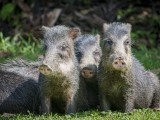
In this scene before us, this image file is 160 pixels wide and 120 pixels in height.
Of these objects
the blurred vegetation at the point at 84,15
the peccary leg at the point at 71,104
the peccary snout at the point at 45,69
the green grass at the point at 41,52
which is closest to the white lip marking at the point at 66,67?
the peccary snout at the point at 45,69

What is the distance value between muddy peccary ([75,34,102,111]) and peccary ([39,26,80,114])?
0.30 meters

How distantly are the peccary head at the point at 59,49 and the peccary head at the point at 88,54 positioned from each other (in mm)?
394

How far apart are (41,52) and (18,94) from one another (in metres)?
3.19

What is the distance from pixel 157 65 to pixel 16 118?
3719 mm

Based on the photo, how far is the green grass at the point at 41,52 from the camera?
7.72 metres

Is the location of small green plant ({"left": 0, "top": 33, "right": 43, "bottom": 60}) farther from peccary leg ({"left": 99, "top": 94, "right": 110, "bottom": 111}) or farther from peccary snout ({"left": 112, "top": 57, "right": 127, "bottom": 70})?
peccary snout ({"left": 112, "top": 57, "right": 127, "bottom": 70})

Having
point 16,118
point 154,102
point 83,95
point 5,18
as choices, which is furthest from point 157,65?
point 5,18

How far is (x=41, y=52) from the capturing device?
11.9m

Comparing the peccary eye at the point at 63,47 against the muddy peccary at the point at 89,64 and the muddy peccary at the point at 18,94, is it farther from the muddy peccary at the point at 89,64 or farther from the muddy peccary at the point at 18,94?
the muddy peccary at the point at 18,94

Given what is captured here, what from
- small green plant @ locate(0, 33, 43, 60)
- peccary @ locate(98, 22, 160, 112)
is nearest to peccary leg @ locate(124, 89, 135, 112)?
peccary @ locate(98, 22, 160, 112)

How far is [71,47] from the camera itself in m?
8.30

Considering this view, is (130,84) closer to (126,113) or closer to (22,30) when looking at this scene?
(126,113)

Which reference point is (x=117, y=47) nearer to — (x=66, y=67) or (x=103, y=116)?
(x=66, y=67)

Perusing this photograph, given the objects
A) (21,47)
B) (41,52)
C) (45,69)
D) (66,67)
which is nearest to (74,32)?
(66,67)
